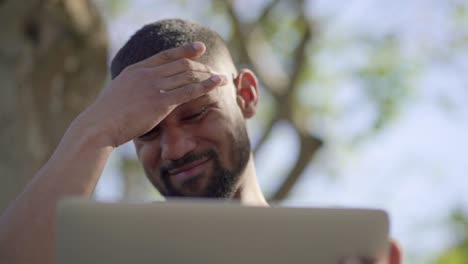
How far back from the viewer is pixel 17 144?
448 centimetres

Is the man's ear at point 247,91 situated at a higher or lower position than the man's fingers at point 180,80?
lower

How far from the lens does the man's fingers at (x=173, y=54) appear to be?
2.48 metres

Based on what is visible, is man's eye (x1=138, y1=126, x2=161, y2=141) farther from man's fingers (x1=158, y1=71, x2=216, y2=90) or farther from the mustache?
man's fingers (x1=158, y1=71, x2=216, y2=90)

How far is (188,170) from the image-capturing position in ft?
8.94

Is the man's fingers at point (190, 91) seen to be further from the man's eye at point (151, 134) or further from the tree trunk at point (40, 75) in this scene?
the tree trunk at point (40, 75)

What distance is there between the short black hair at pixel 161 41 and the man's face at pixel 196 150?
0.21 m

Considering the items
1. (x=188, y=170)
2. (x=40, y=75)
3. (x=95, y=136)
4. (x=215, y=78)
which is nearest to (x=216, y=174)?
(x=188, y=170)

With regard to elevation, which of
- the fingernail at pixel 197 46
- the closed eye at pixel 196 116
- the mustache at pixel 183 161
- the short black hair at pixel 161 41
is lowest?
the mustache at pixel 183 161

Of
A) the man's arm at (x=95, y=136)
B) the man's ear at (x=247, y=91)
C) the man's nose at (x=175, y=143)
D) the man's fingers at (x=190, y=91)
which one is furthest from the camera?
the man's ear at (x=247, y=91)

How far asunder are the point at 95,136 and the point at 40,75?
245 centimetres

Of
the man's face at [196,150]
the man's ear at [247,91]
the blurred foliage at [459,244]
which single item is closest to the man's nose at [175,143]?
the man's face at [196,150]

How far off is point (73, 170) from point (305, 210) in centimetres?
77

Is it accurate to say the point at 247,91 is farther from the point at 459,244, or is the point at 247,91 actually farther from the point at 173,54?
the point at 459,244

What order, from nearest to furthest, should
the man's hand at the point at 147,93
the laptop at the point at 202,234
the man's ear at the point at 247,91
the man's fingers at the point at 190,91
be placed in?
the laptop at the point at 202,234, the man's hand at the point at 147,93, the man's fingers at the point at 190,91, the man's ear at the point at 247,91
